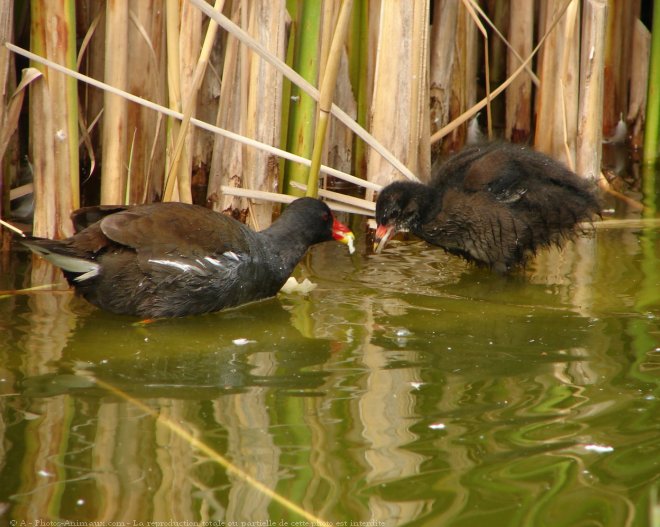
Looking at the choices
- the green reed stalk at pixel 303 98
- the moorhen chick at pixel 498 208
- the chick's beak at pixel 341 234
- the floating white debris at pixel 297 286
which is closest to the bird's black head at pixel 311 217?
the chick's beak at pixel 341 234

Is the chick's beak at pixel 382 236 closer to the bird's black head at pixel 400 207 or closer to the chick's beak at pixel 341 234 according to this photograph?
the bird's black head at pixel 400 207

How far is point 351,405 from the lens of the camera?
3020 millimetres

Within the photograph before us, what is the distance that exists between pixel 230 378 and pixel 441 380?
0.70 meters

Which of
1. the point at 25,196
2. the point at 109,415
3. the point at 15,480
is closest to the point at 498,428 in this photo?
the point at 109,415

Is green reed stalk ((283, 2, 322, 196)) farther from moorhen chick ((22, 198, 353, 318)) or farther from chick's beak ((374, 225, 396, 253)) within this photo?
moorhen chick ((22, 198, 353, 318))

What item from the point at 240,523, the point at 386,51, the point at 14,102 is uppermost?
the point at 386,51

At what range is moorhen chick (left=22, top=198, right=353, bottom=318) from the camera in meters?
3.83

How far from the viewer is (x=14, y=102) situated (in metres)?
4.19

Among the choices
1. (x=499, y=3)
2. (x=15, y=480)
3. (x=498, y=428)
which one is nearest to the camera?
(x=15, y=480)

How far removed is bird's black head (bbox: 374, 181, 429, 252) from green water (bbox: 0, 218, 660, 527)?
0.77 ft

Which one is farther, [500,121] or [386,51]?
[500,121]

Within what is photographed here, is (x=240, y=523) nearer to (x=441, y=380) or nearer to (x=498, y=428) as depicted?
(x=498, y=428)

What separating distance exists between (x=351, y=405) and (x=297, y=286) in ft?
4.49

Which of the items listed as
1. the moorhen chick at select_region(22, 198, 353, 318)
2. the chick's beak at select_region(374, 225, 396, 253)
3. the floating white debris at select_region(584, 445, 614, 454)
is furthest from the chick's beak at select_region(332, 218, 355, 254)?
the floating white debris at select_region(584, 445, 614, 454)
